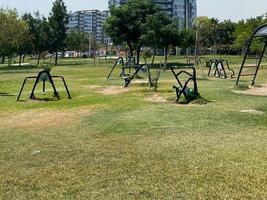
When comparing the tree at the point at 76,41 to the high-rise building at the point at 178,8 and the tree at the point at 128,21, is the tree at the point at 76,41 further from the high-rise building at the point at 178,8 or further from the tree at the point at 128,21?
the tree at the point at 128,21

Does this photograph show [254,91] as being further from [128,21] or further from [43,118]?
[128,21]

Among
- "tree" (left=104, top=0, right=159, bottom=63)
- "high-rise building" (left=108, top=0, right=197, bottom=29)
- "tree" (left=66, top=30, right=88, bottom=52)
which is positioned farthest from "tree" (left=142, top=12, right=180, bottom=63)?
"high-rise building" (left=108, top=0, right=197, bottom=29)

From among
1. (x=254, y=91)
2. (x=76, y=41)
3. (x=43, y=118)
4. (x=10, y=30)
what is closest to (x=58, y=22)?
(x=10, y=30)

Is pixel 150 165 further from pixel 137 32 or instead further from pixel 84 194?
pixel 137 32

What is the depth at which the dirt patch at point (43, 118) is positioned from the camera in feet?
36.2

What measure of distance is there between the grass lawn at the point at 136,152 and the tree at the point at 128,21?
31.2 metres

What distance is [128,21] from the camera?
44.1 m

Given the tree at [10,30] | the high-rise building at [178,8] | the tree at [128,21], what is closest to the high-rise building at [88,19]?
the high-rise building at [178,8]

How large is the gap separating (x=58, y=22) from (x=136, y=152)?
166 ft

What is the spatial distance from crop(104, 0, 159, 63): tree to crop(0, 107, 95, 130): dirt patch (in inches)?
1217

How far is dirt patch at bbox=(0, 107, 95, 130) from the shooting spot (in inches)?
434

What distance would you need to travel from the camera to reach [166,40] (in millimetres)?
42500

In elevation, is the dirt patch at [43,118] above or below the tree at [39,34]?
below

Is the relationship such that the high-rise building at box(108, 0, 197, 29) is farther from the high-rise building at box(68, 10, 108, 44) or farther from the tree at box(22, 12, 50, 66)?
the tree at box(22, 12, 50, 66)
